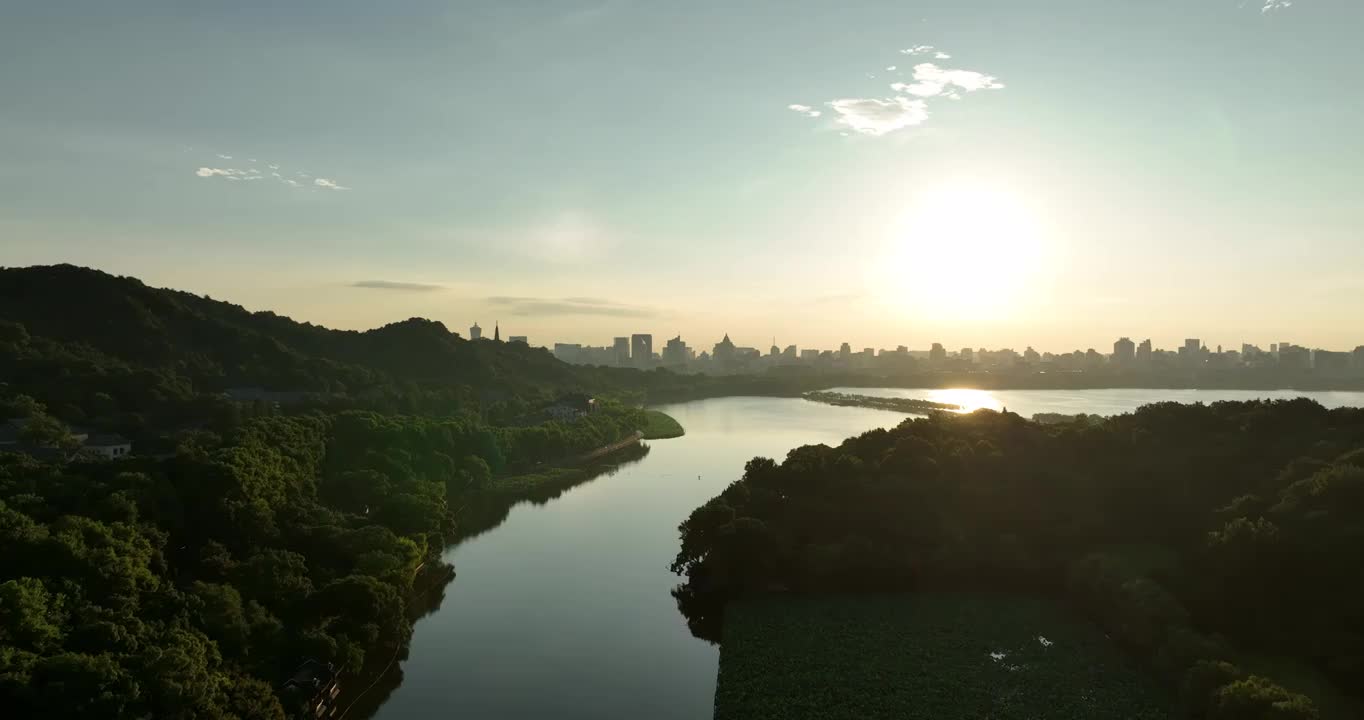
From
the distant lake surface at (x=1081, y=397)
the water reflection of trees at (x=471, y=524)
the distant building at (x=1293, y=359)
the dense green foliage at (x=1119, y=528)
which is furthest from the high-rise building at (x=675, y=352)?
the dense green foliage at (x=1119, y=528)

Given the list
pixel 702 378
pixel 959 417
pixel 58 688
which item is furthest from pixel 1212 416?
pixel 702 378

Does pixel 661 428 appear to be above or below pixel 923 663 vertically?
Answer: above

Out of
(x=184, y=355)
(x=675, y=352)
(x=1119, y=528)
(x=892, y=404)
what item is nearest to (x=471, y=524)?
(x=1119, y=528)

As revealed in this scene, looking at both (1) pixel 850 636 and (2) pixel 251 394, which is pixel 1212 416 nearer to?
(1) pixel 850 636

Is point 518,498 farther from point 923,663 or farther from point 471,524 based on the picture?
point 923,663

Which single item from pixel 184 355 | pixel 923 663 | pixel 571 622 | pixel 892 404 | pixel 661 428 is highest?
pixel 184 355

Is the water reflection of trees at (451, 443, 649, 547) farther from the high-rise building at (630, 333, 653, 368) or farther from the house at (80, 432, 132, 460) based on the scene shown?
the high-rise building at (630, 333, 653, 368)
